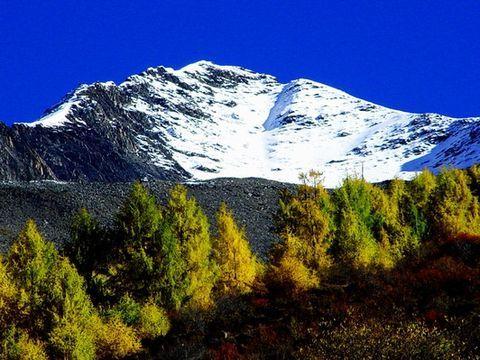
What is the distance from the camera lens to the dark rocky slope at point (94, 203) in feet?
201

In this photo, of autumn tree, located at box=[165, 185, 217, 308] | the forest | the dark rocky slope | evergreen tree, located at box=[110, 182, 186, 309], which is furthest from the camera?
the dark rocky slope

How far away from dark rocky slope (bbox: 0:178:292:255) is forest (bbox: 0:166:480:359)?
23747mm

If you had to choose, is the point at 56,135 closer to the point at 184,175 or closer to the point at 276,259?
the point at 184,175

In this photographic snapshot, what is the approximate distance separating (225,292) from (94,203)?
1579 inches

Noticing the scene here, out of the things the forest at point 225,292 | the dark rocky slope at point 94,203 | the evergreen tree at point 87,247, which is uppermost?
the dark rocky slope at point 94,203

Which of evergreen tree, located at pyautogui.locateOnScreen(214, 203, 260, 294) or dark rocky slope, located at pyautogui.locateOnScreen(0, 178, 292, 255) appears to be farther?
dark rocky slope, located at pyautogui.locateOnScreen(0, 178, 292, 255)

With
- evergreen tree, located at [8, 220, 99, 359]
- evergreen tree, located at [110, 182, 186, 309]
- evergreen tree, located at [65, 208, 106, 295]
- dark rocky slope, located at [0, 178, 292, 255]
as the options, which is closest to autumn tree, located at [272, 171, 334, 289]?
evergreen tree, located at [110, 182, 186, 309]

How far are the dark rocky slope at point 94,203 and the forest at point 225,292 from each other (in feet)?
77.9

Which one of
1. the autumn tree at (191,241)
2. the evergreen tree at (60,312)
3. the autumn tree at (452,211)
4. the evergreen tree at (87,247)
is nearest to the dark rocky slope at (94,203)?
the autumn tree at (452,211)

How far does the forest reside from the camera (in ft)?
54.5

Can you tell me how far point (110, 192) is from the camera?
241 feet

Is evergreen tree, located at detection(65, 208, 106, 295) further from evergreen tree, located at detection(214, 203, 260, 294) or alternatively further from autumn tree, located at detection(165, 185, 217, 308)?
evergreen tree, located at detection(214, 203, 260, 294)

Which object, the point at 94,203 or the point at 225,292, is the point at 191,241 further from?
the point at 94,203

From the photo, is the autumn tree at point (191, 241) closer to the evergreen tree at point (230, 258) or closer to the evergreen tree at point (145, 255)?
the evergreen tree at point (145, 255)
